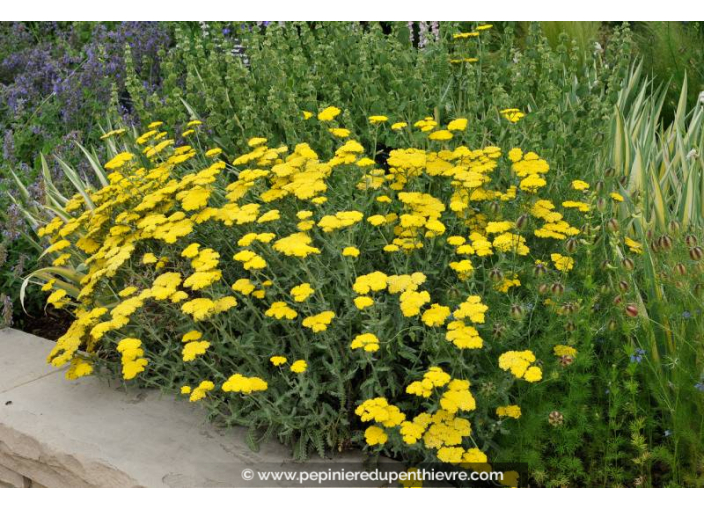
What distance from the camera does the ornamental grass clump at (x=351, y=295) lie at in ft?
9.09

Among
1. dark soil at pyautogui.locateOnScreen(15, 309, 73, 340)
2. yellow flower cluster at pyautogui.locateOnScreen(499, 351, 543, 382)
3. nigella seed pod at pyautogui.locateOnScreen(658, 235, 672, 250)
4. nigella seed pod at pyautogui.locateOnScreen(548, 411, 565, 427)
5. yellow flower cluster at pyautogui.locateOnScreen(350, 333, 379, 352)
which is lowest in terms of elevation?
dark soil at pyautogui.locateOnScreen(15, 309, 73, 340)

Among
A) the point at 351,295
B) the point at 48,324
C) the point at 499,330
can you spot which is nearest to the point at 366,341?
the point at 351,295

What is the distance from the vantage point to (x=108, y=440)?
10.4 ft

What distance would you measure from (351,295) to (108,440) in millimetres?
1098

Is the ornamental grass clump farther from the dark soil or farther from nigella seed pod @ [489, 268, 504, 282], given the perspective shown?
the dark soil

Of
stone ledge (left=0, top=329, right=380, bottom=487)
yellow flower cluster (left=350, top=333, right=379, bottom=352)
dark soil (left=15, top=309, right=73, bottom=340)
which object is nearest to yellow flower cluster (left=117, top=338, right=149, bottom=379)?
stone ledge (left=0, top=329, right=380, bottom=487)

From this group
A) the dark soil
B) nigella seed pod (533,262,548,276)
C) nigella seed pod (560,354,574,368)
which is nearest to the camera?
nigella seed pod (560,354,574,368)

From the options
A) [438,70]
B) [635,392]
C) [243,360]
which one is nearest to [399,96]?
[438,70]

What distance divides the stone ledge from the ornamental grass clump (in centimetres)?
10

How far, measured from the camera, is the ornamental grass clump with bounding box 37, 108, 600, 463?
2770 mm

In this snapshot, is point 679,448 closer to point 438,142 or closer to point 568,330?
point 568,330

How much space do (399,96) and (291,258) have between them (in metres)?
1.33

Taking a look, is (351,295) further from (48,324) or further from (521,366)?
(48,324)

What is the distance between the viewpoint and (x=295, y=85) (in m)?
4.48
